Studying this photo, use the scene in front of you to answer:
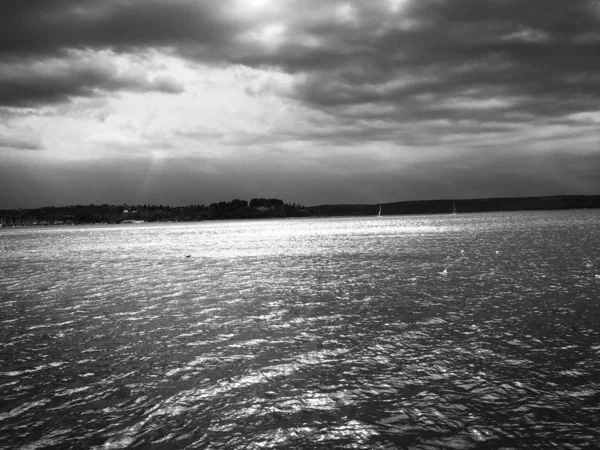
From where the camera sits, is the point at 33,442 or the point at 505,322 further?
the point at 505,322

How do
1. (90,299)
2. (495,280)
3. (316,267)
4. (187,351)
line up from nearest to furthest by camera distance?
(187,351) < (90,299) < (495,280) < (316,267)

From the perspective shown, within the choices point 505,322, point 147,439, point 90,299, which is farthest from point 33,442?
point 90,299

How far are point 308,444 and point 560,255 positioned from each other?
57.0 m

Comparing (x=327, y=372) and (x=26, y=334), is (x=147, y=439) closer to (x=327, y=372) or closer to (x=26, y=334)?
(x=327, y=372)

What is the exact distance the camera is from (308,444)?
1218cm

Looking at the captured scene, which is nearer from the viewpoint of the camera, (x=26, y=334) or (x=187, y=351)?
(x=187, y=351)

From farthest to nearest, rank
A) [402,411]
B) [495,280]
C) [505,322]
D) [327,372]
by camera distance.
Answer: [495,280]
[505,322]
[327,372]
[402,411]

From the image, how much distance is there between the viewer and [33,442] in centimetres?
1277

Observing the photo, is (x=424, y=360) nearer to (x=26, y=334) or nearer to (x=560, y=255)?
(x=26, y=334)

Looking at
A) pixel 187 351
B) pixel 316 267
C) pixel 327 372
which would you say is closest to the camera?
pixel 327 372

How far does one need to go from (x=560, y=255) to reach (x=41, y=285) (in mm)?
61285

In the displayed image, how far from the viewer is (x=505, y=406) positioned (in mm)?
14172

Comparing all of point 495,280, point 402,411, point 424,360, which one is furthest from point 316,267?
point 402,411

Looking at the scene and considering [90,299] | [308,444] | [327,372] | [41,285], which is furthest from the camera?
[41,285]
